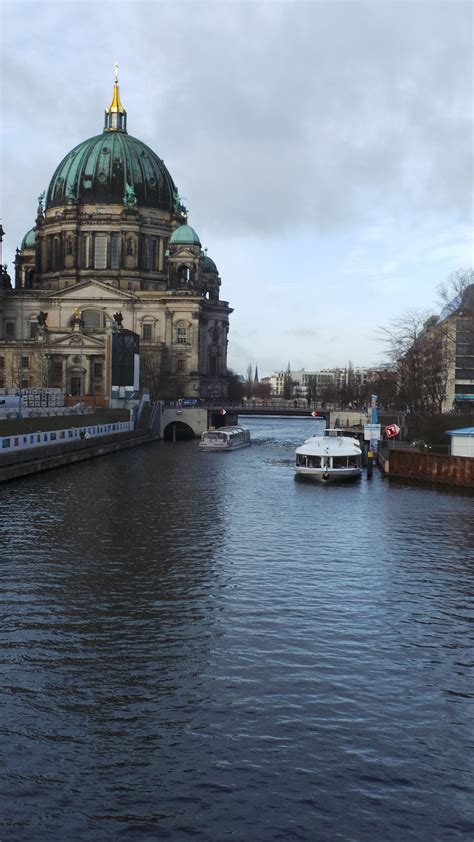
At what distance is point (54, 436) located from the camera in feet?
228

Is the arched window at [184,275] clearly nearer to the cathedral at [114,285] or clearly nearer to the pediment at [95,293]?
the cathedral at [114,285]

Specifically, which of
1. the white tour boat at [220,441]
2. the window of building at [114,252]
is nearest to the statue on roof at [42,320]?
the window of building at [114,252]

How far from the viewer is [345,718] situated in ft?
56.8

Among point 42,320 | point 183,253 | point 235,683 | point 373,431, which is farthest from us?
point 183,253

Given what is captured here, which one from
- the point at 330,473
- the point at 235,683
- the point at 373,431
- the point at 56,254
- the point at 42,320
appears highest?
the point at 56,254

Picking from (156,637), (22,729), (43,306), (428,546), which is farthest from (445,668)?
(43,306)

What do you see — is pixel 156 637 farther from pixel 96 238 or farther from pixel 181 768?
pixel 96 238

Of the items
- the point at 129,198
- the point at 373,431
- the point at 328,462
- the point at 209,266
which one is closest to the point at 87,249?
the point at 129,198

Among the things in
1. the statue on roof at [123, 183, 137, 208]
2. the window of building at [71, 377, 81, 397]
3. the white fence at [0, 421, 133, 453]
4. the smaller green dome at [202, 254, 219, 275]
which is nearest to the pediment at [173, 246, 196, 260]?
the statue on roof at [123, 183, 137, 208]

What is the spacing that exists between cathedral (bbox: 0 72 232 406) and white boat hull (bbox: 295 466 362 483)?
81.6 m

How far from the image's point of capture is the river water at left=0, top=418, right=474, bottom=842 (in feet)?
45.5

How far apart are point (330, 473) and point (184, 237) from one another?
102 m

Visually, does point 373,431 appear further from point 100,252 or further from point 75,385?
point 100,252

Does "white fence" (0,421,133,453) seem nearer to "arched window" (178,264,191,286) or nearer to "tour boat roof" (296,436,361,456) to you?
"tour boat roof" (296,436,361,456)
